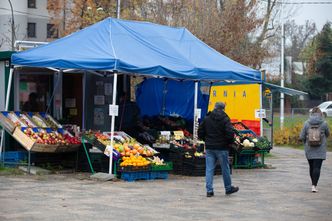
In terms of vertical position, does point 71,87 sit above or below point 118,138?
above

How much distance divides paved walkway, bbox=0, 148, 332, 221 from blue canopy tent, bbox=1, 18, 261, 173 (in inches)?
80.6

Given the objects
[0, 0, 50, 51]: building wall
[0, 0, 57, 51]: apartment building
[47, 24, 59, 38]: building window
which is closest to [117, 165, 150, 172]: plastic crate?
[47, 24, 59, 38]: building window

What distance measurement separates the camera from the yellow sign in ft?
77.9

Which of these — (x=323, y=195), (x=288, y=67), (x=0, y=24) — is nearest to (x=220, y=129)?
(x=323, y=195)

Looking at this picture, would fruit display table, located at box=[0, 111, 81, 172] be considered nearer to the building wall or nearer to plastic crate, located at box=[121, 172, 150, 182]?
plastic crate, located at box=[121, 172, 150, 182]

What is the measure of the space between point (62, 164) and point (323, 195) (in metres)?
6.81

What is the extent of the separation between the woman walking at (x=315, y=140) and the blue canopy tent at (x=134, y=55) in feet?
11.6

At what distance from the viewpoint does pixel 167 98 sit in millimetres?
21984

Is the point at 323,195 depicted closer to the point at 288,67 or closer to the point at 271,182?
the point at 271,182

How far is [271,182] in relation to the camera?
1612 cm

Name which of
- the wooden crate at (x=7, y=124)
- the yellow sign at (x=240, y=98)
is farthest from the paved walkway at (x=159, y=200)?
the yellow sign at (x=240, y=98)

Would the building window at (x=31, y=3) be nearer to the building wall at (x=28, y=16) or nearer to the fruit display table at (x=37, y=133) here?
the building wall at (x=28, y=16)

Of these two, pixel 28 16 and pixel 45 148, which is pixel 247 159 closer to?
pixel 45 148

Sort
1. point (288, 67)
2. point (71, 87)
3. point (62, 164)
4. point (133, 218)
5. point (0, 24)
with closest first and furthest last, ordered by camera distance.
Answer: point (133, 218), point (62, 164), point (71, 87), point (0, 24), point (288, 67)
